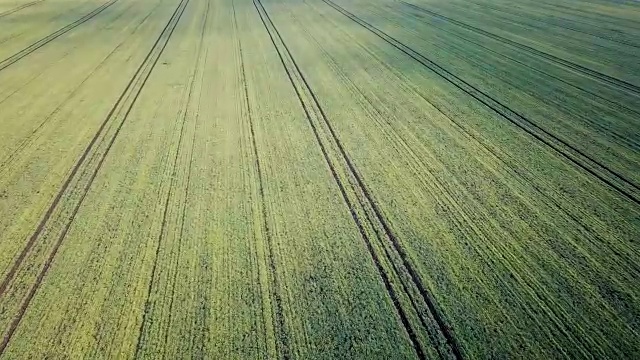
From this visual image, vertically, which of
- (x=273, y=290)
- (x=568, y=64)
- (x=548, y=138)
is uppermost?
(x=568, y=64)

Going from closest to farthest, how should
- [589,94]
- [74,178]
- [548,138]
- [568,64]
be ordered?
[74,178], [548,138], [589,94], [568,64]

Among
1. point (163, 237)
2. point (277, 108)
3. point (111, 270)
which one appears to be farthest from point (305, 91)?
point (111, 270)

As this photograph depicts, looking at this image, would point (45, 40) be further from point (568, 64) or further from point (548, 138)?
point (568, 64)

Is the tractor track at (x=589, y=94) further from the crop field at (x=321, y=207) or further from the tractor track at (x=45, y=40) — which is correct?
the tractor track at (x=45, y=40)

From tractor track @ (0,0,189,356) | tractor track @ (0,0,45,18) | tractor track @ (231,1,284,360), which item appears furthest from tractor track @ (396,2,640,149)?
tractor track @ (0,0,45,18)

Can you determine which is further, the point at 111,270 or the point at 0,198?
the point at 0,198

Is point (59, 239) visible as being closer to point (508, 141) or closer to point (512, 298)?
point (512, 298)

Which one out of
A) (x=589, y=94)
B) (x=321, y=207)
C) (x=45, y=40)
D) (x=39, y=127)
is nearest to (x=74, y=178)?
(x=39, y=127)
